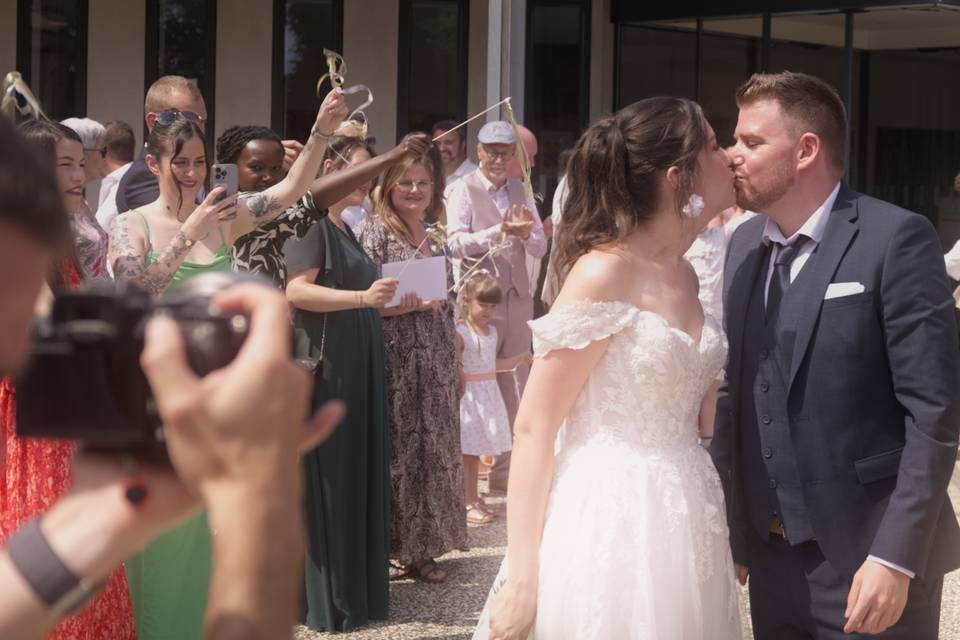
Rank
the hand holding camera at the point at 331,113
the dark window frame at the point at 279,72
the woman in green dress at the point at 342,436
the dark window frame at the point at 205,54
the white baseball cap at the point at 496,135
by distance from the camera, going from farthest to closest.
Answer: the dark window frame at the point at 279,72
the dark window frame at the point at 205,54
the white baseball cap at the point at 496,135
the woman in green dress at the point at 342,436
the hand holding camera at the point at 331,113

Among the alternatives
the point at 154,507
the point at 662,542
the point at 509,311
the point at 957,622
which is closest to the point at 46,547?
the point at 154,507

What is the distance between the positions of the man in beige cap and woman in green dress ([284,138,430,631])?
231cm

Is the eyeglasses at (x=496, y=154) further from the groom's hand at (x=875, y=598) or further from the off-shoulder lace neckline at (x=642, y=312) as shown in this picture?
the groom's hand at (x=875, y=598)

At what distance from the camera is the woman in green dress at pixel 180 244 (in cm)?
452

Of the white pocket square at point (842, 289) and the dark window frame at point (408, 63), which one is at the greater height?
the dark window frame at point (408, 63)

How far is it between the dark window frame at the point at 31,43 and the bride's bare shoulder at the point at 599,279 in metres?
10.5

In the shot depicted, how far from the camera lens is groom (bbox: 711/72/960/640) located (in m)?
2.95

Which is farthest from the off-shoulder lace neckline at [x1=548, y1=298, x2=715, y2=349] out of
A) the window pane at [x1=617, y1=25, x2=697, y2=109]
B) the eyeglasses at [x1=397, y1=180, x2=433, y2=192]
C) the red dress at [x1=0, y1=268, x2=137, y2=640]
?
the window pane at [x1=617, y1=25, x2=697, y2=109]

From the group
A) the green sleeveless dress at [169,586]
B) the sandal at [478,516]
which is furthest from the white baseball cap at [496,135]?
the green sleeveless dress at [169,586]

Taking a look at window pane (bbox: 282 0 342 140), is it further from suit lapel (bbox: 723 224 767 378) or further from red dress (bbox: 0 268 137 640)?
suit lapel (bbox: 723 224 767 378)

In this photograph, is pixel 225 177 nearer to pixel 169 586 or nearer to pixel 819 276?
pixel 169 586

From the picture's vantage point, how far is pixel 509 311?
8.22m

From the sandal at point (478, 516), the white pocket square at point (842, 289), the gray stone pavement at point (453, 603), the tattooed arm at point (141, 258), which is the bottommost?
the gray stone pavement at point (453, 603)

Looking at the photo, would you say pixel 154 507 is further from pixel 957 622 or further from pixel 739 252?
pixel 957 622
